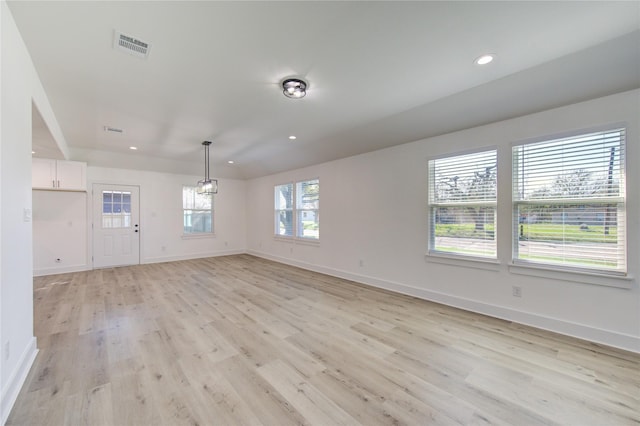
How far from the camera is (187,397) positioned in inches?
72.1

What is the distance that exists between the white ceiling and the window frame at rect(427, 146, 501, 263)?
40cm

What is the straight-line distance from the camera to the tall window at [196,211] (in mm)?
7277

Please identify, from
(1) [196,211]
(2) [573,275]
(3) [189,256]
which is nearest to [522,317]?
(2) [573,275]

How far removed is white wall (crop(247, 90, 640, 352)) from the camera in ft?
8.21

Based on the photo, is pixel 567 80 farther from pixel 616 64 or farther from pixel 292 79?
pixel 292 79

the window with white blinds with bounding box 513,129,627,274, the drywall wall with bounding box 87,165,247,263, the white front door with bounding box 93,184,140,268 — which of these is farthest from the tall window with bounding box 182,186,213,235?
the window with white blinds with bounding box 513,129,627,274

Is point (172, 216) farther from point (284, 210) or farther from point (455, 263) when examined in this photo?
point (455, 263)

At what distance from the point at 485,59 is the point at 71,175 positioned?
7.34 meters

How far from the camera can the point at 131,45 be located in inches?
80.6

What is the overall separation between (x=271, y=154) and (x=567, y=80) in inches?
187

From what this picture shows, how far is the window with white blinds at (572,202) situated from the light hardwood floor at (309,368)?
874 millimetres

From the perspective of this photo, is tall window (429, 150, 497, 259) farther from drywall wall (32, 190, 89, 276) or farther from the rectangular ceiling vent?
drywall wall (32, 190, 89, 276)

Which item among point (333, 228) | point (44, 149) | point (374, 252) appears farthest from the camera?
point (333, 228)

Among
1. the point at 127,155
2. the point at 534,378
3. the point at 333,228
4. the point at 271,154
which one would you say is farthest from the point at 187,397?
the point at 127,155
